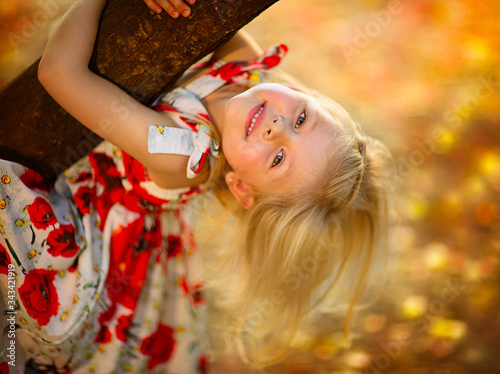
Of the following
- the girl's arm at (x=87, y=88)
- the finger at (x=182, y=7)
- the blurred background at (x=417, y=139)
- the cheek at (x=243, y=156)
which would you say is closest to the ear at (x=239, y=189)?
the cheek at (x=243, y=156)

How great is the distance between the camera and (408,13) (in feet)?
14.6

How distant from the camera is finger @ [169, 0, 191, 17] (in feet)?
3.92

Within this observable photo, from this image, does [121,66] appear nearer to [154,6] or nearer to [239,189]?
[154,6]

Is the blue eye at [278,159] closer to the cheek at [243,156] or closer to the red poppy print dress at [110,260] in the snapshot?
the cheek at [243,156]

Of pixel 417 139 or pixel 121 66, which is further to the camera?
pixel 417 139

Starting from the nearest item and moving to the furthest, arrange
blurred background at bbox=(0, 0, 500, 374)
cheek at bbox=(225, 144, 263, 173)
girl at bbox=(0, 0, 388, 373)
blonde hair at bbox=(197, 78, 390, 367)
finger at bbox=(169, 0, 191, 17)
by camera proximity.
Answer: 1. finger at bbox=(169, 0, 191, 17)
2. girl at bbox=(0, 0, 388, 373)
3. cheek at bbox=(225, 144, 263, 173)
4. blonde hair at bbox=(197, 78, 390, 367)
5. blurred background at bbox=(0, 0, 500, 374)

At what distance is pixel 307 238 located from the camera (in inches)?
71.1

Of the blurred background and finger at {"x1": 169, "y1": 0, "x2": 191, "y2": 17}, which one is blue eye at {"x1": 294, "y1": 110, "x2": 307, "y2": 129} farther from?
the blurred background

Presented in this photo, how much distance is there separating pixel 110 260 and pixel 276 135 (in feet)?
2.66

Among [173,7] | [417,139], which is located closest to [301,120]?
[173,7]

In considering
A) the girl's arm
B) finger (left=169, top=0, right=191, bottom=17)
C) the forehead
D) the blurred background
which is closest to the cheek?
the forehead

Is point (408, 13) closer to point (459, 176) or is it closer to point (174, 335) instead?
point (459, 176)

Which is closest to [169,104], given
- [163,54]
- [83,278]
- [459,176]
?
[163,54]

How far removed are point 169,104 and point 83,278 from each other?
694mm
